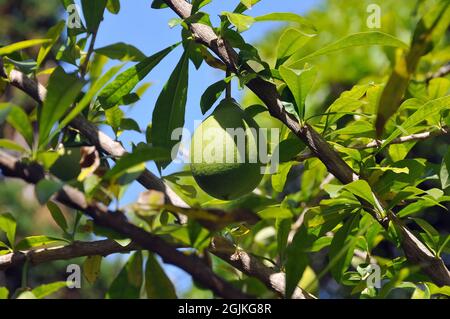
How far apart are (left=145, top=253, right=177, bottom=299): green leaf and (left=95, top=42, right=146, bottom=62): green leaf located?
1.22 feet

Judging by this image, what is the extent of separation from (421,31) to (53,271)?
21.0 ft

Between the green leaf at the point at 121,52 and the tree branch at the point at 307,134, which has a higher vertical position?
the green leaf at the point at 121,52

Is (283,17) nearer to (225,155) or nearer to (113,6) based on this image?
(225,155)

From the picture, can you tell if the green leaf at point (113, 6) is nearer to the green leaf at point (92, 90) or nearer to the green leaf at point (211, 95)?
the green leaf at point (211, 95)

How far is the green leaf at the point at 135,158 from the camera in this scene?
716 mm

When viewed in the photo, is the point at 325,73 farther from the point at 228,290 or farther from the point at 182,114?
the point at 228,290

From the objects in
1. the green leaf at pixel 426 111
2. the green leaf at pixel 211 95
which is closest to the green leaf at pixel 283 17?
the green leaf at pixel 211 95

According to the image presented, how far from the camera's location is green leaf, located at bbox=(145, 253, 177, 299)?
2.54ft

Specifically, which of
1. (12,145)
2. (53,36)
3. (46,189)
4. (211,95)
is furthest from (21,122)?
(211,95)

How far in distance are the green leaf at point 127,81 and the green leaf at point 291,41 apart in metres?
0.17

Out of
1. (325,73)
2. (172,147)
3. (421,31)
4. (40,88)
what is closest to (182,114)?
(172,147)

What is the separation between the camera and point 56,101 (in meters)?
0.79

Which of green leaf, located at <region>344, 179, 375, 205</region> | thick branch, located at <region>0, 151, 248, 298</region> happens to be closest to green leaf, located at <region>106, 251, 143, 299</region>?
thick branch, located at <region>0, 151, 248, 298</region>

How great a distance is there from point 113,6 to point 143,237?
2.26 feet
